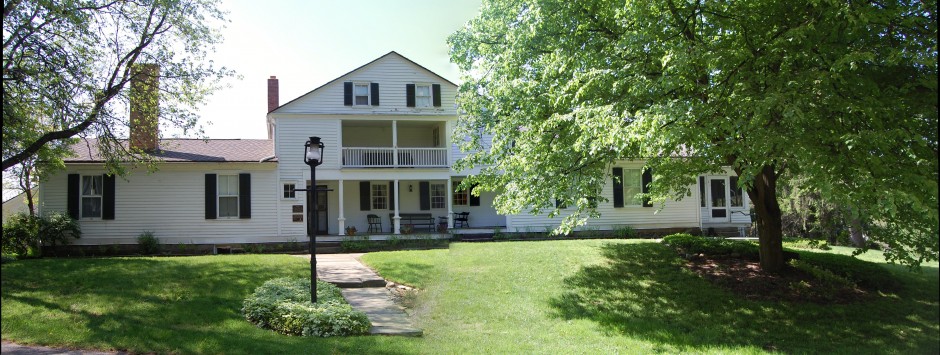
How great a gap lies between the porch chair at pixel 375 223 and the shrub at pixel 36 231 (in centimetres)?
978

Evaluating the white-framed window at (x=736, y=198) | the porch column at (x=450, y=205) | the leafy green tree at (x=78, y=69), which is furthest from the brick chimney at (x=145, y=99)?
the white-framed window at (x=736, y=198)

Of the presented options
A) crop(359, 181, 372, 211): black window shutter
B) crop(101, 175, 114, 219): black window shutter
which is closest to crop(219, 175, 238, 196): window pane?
crop(101, 175, 114, 219): black window shutter

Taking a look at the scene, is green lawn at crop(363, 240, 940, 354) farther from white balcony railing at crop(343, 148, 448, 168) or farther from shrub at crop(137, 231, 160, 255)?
shrub at crop(137, 231, 160, 255)

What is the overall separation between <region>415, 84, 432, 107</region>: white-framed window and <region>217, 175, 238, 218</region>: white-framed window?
7415mm

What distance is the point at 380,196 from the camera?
23719 millimetres

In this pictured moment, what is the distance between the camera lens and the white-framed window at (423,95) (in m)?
22.8

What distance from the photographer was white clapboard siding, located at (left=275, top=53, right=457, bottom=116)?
856 inches

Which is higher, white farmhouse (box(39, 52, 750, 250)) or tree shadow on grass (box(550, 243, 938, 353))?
white farmhouse (box(39, 52, 750, 250))

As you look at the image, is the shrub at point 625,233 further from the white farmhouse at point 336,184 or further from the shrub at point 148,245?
the shrub at point 148,245

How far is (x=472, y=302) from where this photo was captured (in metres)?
10.4

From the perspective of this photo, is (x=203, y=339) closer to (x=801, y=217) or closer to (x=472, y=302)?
(x=472, y=302)

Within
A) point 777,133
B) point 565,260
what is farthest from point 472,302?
point 777,133

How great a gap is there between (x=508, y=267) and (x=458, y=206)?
466 inches

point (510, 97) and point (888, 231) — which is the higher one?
point (510, 97)
